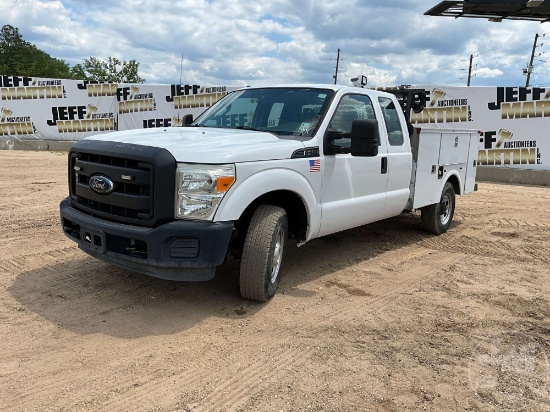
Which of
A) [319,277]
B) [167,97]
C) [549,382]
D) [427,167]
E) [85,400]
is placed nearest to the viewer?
[85,400]

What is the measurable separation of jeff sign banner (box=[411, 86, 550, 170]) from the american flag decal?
36.0 ft

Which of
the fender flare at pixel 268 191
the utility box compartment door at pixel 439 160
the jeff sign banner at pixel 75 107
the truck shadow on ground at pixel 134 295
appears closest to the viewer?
the fender flare at pixel 268 191

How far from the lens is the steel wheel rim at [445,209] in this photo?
730 cm

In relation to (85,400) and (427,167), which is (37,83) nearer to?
(427,167)

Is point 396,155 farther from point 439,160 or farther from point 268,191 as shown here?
point 268,191

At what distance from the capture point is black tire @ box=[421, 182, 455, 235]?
23.3 feet

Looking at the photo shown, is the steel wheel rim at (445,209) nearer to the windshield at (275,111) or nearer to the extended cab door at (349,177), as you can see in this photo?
the extended cab door at (349,177)

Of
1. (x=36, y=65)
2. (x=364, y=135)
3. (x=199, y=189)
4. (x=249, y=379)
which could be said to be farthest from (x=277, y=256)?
(x=36, y=65)

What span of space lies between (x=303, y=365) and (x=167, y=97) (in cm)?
1667

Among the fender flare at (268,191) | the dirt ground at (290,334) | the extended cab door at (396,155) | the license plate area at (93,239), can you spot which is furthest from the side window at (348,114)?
the license plate area at (93,239)

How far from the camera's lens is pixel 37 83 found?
748 inches

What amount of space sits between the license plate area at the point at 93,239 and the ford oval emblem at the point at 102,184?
0.33 metres

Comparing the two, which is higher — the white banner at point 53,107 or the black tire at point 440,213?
the white banner at point 53,107

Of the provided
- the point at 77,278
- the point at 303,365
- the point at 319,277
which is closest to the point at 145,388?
the point at 303,365
